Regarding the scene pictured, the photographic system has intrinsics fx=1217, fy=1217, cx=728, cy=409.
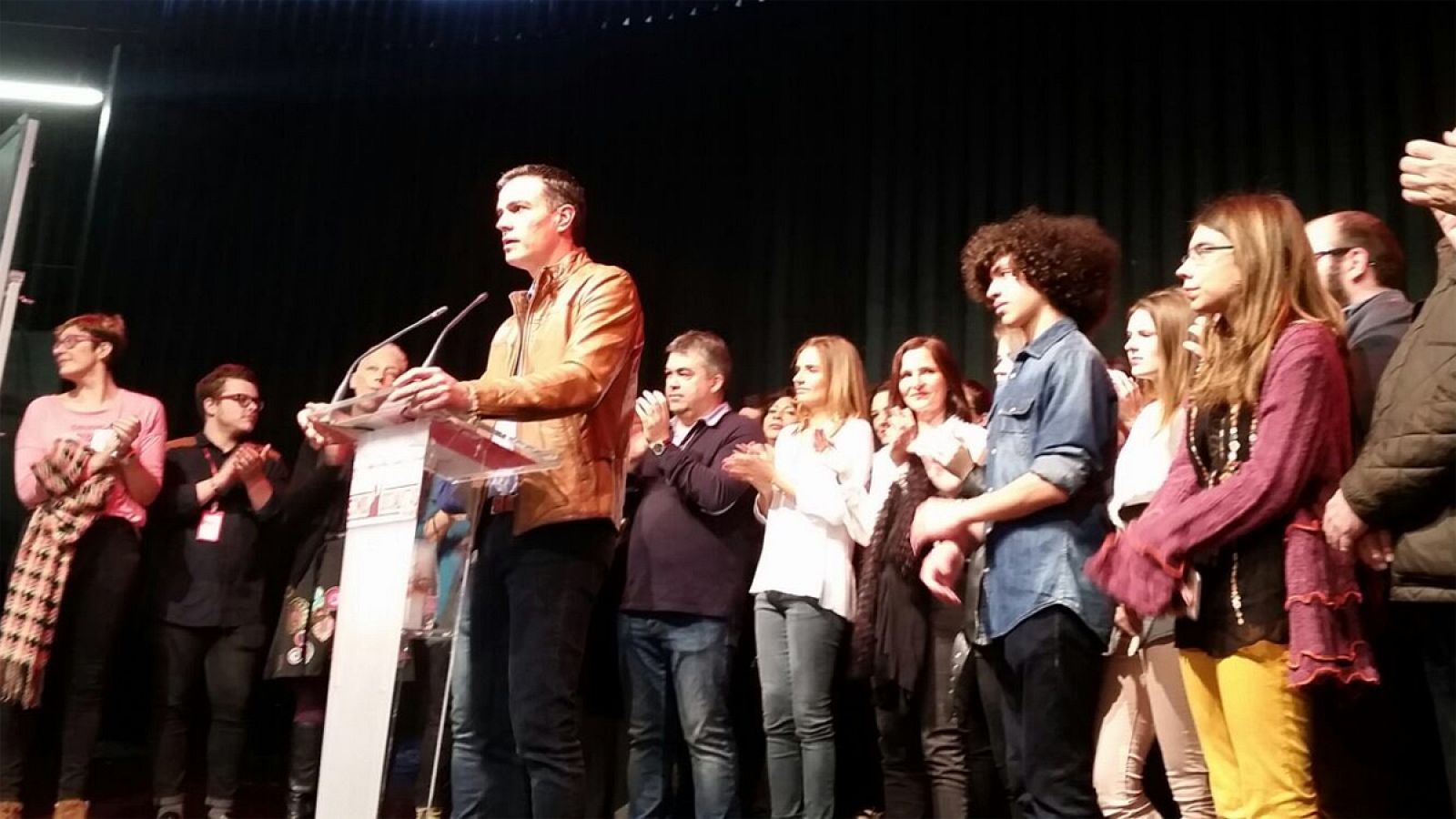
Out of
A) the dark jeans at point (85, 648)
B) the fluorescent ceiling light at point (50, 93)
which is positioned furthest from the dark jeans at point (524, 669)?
the fluorescent ceiling light at point (50, 93)

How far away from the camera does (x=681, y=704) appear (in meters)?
3.27

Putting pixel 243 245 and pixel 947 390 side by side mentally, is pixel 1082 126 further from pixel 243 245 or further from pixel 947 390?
pixel 243 245

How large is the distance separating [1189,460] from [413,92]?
482 cm

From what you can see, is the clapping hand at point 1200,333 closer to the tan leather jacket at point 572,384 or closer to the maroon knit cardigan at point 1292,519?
the maroon knit cardigan at point 1292,519

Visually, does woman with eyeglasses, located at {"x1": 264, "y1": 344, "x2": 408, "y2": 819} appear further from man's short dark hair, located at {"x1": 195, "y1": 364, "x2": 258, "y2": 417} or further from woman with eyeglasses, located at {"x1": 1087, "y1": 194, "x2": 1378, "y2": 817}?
woman with eyeglasses, located at {"x1": 1087, "y1": 194, "x2": 1378, "y2": 817}

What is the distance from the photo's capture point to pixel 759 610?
345 cm

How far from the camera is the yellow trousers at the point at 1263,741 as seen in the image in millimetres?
1779

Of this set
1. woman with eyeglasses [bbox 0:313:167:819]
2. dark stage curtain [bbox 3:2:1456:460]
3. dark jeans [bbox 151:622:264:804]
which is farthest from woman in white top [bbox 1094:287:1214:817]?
woman with eyeglasses [bbox 0:313:167:819]

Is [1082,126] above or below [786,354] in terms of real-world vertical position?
above

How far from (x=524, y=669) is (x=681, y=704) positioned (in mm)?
1153

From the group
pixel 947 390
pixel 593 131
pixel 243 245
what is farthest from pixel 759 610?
pixel 243 245

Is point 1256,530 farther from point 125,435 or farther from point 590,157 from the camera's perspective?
point 590,157

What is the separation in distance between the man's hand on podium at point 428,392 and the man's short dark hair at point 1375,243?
1.85 meters

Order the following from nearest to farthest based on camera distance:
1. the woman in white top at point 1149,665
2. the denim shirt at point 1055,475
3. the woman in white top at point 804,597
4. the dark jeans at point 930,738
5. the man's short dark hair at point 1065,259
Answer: the denim shirt at point 1055,475
the man's short dark hair at point 1065,259
the woman in white top at point 1149,665
the dark jeans at point 930,738
the woman in white top at point 804,597
